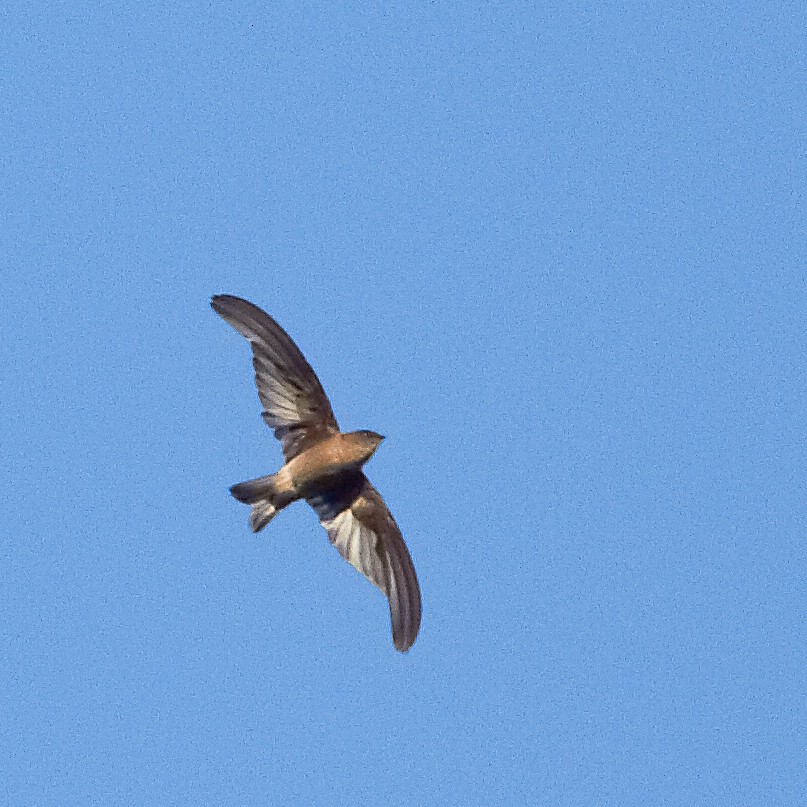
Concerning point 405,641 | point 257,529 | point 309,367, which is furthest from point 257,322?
point 405,641

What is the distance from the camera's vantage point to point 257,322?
1212cm

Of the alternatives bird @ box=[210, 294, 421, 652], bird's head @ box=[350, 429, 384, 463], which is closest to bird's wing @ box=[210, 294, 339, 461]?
bird @ box=[210, 294, 421, 652]

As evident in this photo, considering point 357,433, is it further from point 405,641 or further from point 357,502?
point 405,641

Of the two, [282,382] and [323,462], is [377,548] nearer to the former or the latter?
[323,462]

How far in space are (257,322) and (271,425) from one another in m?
0.67

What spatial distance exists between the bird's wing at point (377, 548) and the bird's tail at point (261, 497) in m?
0.36

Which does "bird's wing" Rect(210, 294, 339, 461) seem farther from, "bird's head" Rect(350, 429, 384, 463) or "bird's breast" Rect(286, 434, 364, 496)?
"bird's head" Rect(350, 429, 384, 463)

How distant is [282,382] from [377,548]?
1.32 metres

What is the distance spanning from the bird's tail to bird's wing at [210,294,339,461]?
0.71 feet

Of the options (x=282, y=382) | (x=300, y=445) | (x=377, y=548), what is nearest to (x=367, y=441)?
(x=300, y=445)

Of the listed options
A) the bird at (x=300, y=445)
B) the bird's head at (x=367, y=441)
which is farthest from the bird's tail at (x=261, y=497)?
the bird's head at (x=367, y=441)

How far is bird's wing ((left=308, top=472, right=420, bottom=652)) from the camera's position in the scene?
12562 millimetres

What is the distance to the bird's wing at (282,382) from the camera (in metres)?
12.1

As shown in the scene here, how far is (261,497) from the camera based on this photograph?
12227 mm
